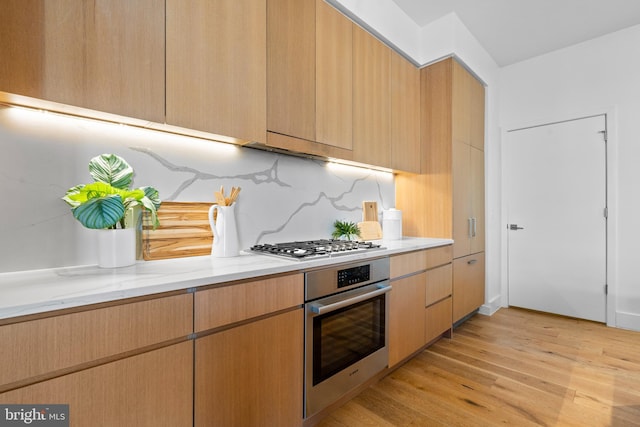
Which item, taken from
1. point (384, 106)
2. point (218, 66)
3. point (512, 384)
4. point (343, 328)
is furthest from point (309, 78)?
point (512, 384)

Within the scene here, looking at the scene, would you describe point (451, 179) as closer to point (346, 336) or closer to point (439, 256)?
point (439, 256)

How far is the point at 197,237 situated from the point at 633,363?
3.24 m

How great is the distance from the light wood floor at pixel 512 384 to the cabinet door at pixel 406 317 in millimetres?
169

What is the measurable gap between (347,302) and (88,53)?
155 centimetres

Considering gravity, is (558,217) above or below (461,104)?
below

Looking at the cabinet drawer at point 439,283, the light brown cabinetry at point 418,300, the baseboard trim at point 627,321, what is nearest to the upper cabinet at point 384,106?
the light brown cabinetry at point 418,300

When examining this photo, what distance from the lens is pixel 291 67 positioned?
1769 millimetres

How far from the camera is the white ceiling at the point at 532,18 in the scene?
A: 261cm

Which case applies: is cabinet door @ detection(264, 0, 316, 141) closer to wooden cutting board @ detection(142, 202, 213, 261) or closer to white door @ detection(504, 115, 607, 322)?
wooden cutting board @ detection(142, 202, 213, 261)

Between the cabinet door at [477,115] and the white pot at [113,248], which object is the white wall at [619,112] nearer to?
the cabinet door at [477,115]

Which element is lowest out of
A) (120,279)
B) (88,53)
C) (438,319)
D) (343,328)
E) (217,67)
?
(438,319)

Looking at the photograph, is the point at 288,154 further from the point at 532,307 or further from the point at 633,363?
the point at 532,307

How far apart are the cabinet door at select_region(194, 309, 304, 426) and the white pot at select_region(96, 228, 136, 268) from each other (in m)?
0.53

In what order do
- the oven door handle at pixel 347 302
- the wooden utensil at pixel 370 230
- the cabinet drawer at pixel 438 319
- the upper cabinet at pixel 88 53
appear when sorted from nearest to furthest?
the upper cabinet at pixel 88 53 < the oven door handle at pixel 347 302 < the cabinet drawer at pixel 438 319 < the wooden utensil at pixel 370 230
